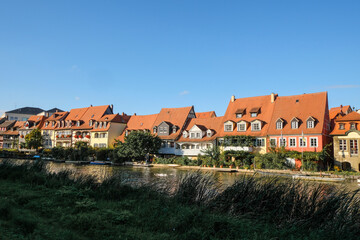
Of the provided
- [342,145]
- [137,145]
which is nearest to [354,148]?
[342,145]

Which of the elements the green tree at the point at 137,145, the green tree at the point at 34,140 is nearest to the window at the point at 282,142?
the green tree at the point at 137,145

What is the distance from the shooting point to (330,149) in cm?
4144

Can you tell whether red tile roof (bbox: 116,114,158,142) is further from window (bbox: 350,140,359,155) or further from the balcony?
window (bbox: 350,140,359,155)

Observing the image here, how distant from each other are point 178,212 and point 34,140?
71.0m

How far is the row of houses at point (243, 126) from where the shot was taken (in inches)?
1558

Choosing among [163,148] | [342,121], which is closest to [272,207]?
[342,121]

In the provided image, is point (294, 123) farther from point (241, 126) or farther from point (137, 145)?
point (137, 145)

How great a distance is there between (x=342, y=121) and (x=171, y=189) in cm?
3501

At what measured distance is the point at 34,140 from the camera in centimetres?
7094

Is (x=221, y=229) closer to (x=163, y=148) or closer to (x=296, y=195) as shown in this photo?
(x=296, y=195)

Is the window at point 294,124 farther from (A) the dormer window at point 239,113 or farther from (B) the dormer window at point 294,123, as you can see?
(A) the dormer window at point 239,113

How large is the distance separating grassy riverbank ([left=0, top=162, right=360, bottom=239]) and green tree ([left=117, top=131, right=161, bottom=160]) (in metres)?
36.9

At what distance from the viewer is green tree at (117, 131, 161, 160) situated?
162 ft

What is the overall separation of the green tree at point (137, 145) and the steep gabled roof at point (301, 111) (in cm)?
1914
